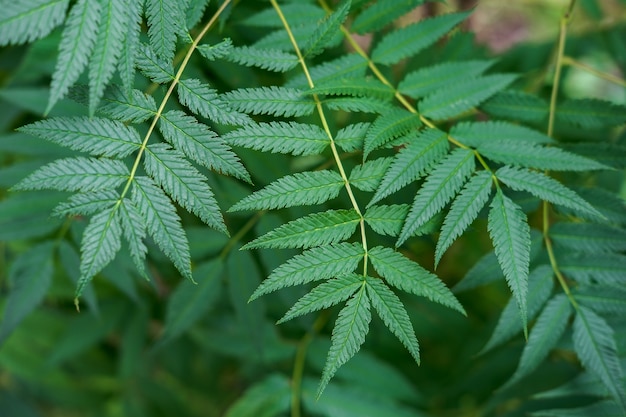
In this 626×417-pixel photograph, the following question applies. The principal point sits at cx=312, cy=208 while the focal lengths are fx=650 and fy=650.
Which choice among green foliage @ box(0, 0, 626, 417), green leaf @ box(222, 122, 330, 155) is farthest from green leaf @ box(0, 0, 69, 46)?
green leaf @ box(222, 122, 330, 155)

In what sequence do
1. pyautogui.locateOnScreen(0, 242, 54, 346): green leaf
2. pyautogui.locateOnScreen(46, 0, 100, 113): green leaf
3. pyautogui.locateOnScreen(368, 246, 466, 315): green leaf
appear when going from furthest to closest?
pyautogui.locateOnScreen(0, 242, 54, 346): green leaf
pyautogui.locateOnScreen(368, 246, 466, 315): green leaf
pyautogui.locateOnScreen(46, 0, 100, 113): green leaf

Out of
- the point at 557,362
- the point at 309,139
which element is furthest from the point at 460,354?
the point at 309,139

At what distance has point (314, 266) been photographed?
0.74 m

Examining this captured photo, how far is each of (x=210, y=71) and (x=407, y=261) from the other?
2.17 feet

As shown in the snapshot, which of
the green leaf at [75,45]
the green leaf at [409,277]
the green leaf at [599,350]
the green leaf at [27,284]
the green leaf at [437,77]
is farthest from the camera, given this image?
the green leaf at [27,284]

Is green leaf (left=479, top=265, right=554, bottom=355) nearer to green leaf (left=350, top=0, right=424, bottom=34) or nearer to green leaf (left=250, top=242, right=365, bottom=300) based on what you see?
green leaf (left=250, top=242, right=365, bottom=300)

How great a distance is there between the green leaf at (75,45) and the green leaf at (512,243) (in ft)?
1.61

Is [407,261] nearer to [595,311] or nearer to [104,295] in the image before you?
[595,311]

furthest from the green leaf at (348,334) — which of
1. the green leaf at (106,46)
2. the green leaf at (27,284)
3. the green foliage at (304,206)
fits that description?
the green leaf at (27,284)

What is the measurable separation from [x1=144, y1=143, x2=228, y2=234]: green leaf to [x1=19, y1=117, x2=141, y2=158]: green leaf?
32 mm

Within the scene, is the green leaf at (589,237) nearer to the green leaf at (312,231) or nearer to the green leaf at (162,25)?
the green leaf at (312,231)

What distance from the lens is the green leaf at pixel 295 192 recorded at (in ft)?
2.44

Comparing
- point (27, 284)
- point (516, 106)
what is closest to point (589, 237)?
point (516, 106)

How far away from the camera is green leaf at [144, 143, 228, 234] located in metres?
0.72
